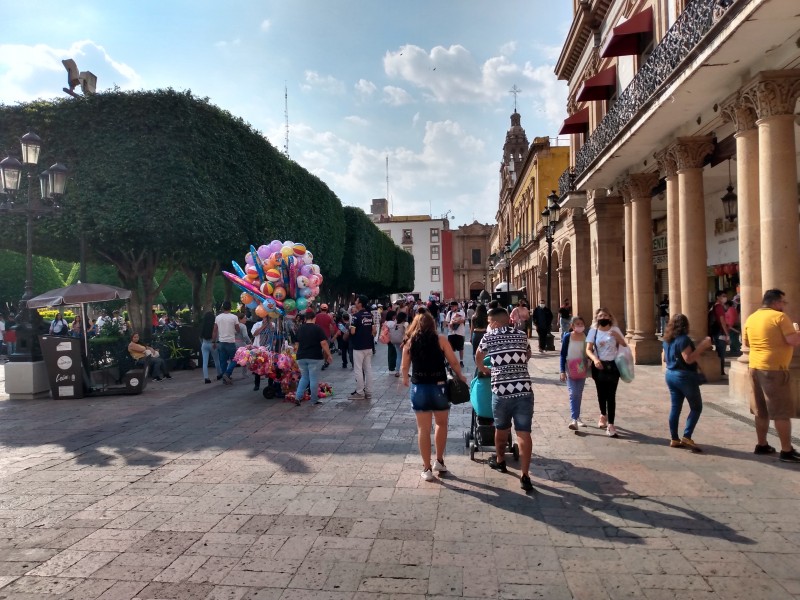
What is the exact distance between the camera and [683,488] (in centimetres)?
491

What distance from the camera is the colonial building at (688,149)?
7914 mm

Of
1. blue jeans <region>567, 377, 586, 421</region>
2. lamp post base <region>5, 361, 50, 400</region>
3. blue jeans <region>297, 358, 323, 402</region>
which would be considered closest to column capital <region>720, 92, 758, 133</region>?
blue jeans <region>567, 377, 586, 421</region>

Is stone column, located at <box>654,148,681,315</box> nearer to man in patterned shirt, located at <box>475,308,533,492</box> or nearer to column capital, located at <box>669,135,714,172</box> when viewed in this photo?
column capital, located at <box>669,135,714,172</box>

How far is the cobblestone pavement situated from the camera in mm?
3406

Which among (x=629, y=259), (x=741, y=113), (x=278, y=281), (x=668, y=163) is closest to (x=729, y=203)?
(x=668, y=163)

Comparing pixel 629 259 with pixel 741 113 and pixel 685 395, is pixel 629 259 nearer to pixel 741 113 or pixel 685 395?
pixel 741 113

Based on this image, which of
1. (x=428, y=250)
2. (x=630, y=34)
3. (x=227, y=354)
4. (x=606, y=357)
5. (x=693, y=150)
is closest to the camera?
(x=606, y=357)

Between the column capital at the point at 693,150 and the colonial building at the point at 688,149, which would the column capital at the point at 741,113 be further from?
the column capital at the point at 693,150

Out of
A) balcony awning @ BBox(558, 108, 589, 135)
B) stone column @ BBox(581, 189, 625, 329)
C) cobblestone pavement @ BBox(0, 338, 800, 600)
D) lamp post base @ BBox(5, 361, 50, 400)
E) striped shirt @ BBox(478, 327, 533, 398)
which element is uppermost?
balcony awning @ BBox(558, 108, 589, 135)

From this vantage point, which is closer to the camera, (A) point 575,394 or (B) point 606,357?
(B) point 606,357

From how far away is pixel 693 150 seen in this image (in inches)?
438

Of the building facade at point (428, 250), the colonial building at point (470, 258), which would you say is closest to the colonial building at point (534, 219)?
the building facade at point (428, 250)

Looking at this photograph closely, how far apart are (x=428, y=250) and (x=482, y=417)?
85.0 metres

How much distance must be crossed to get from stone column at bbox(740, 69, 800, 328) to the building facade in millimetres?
81669
